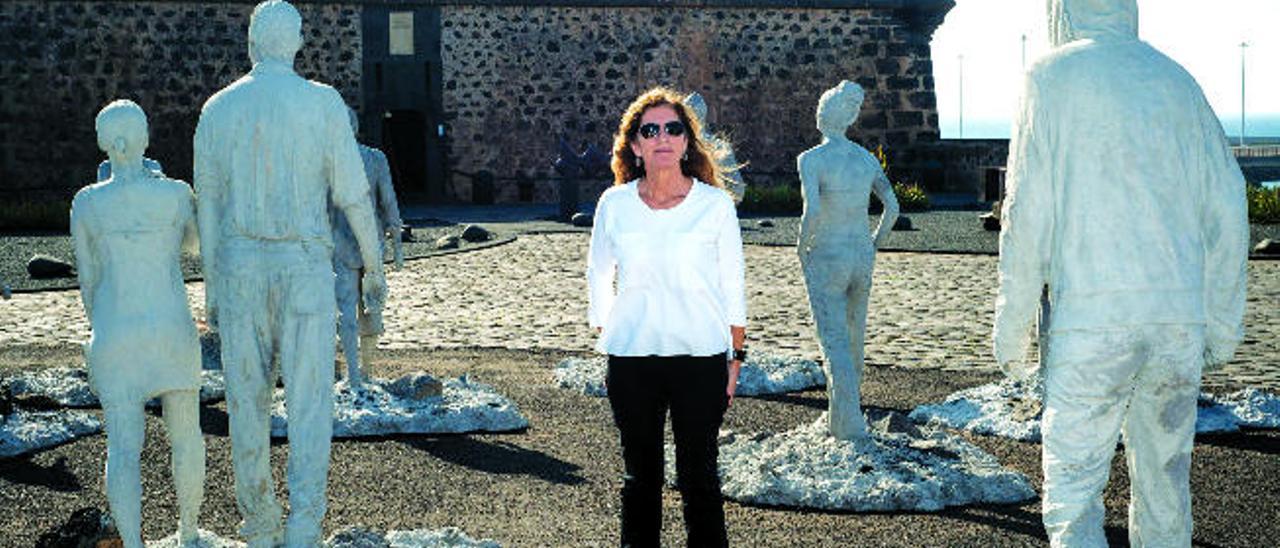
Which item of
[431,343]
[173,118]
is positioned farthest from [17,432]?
[173,118]

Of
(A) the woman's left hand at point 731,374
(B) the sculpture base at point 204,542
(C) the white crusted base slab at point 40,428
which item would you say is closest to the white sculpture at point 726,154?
(A) the woman's left hand at point 731,374

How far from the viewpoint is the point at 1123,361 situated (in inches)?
163

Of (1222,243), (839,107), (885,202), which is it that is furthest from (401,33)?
(1222,243)

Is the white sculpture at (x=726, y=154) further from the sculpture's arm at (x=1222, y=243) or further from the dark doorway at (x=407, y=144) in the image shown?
the dark doorway at (x=407, y=144)

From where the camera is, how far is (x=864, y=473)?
22.3ft

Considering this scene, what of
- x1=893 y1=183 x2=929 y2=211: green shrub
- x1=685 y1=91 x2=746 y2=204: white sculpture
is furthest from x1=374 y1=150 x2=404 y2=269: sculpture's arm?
x1=893 y1=183 x2=929 y2=211: green shrub

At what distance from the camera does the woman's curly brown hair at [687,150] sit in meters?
4.91

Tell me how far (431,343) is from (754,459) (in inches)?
200

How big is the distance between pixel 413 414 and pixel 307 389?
321 centimetres

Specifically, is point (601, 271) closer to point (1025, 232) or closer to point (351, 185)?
point (351, 185)

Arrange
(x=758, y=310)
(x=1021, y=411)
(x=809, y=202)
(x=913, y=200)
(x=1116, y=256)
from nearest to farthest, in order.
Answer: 1. (x=1116, y=256)
2. (x=809, y=202)
3. (x=1021, y=411)
4. (x=758, y=310)
5. (x=913, y=200)

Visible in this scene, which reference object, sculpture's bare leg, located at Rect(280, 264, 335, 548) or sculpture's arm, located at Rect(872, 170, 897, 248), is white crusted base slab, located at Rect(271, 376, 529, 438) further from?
sculpture's bare leg, located at Rect(280, 264, 335, 548)

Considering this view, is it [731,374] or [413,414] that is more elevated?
[731,374]

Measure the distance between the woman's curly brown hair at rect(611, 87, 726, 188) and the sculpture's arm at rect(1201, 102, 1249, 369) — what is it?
4.58 feet
